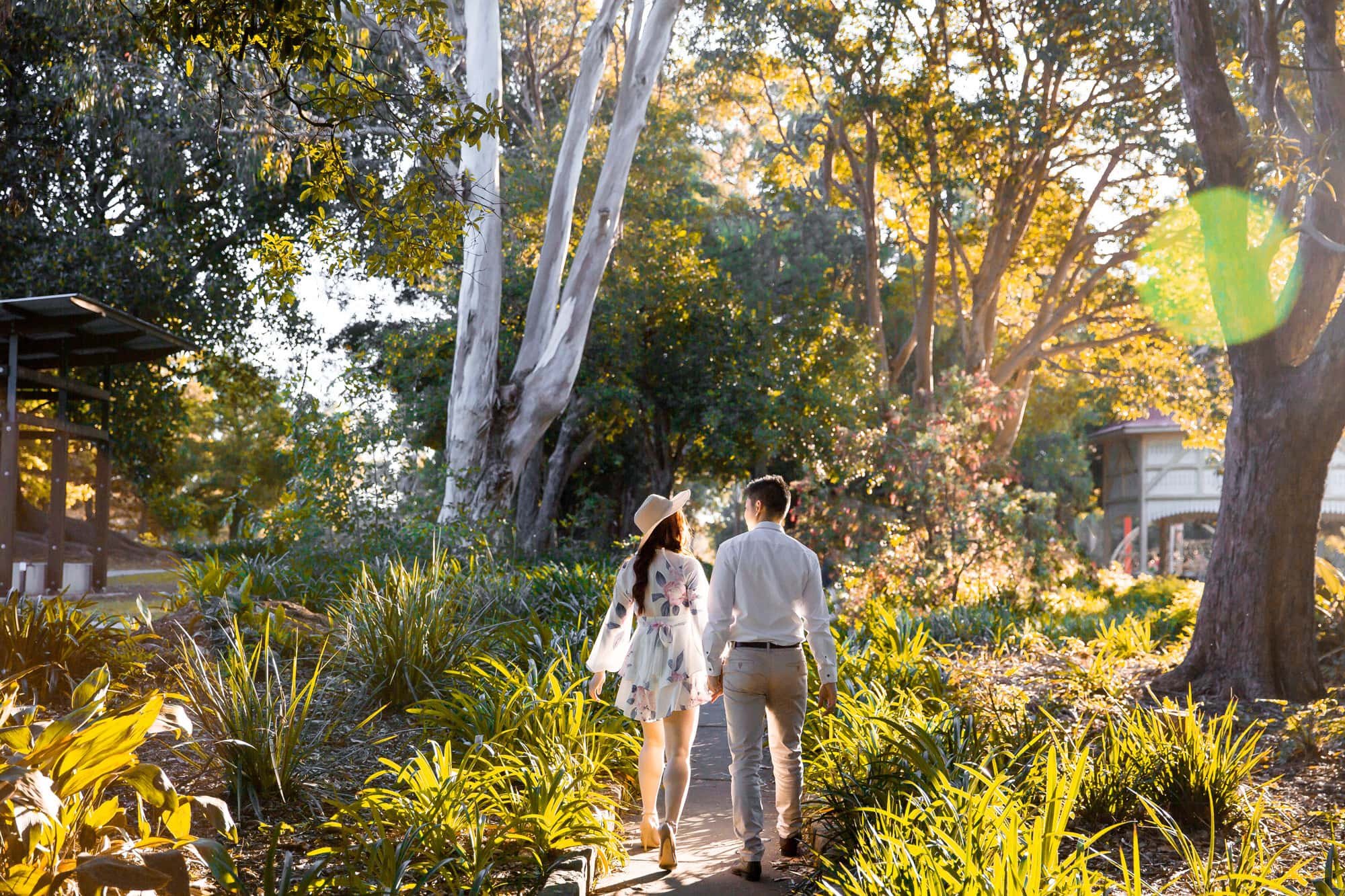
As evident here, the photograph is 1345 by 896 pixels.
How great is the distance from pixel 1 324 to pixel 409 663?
10.0m

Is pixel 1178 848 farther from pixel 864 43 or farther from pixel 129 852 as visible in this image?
pixel 864 43

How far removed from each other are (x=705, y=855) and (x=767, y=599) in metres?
1.29

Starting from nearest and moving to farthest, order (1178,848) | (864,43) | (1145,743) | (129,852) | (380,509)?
(129,852) < (1178,848) < (1145,743) < (380,509) < (864,43)

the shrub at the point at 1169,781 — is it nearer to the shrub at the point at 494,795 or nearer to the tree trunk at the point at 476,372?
the shrub at the point at 494,795

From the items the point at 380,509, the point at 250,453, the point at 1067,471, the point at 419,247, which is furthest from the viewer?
the point at 1067,471

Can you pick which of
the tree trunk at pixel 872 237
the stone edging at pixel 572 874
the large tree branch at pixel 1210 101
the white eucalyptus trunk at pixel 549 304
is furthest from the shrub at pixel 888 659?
the tree trunk at pixel 872 237

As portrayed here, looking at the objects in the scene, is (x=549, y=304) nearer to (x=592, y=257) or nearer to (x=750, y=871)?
(x=592, y=257)

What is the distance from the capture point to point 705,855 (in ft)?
17.3

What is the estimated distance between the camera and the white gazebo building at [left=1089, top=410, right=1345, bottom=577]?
3338 cm

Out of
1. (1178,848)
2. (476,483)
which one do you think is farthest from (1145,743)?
(476,483)

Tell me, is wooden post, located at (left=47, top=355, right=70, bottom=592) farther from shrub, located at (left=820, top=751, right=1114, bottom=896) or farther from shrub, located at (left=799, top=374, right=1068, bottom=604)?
shrub, located at (left=820, top=751, right=1114, bottom=896)

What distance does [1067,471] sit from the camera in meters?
39.2

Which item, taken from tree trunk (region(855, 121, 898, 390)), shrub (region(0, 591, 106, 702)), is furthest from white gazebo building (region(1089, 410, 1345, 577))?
shrub (region(0, 591, 106, 702))

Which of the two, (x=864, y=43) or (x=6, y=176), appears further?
(x=6, y=176)
